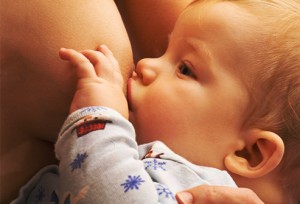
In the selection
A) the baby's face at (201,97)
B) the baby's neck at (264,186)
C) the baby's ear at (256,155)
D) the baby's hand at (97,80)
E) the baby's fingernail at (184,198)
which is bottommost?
the baby's neck at (264,186)

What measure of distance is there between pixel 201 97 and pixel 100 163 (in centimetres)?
27

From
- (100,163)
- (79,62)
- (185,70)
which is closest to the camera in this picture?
(100,163)

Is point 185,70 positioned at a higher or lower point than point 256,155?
higher

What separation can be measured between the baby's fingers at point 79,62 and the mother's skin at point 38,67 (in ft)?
0.08

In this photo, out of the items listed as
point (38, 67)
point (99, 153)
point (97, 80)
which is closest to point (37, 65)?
point (38, 67)

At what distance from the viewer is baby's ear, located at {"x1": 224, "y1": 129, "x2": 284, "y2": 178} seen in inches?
33.5

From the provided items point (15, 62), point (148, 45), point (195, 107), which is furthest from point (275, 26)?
point (15, 62)

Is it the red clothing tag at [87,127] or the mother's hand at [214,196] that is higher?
the red clothing tag at [87,127]

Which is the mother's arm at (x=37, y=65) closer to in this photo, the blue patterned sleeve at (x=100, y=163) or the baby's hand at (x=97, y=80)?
the baby's hand at (x=97, y=80)

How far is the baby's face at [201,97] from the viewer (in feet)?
2.93

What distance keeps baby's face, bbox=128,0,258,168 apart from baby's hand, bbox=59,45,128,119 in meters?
0.09

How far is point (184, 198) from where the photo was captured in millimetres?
740

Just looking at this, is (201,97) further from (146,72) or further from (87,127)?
(87,127)

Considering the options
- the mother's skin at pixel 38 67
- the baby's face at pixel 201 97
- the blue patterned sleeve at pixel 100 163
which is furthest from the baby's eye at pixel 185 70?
the blue patterned sleeve at pixel 100 163
